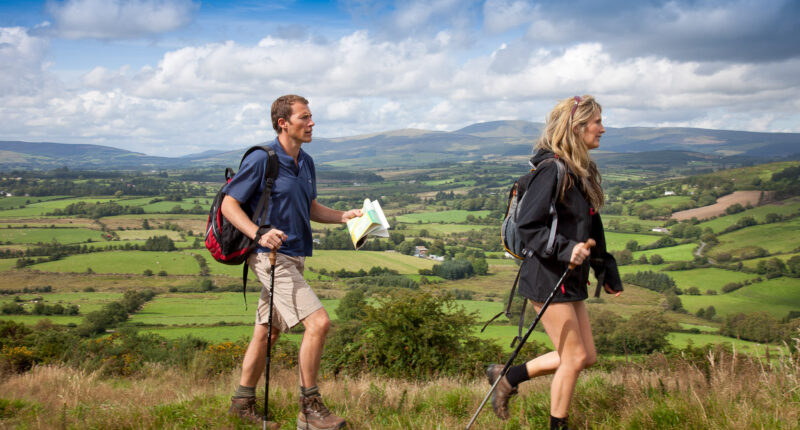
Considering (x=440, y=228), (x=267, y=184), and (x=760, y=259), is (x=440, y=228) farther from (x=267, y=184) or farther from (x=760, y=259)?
(x=267, y=184)

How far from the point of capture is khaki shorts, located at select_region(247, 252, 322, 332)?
3895mm

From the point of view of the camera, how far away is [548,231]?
3377 mm

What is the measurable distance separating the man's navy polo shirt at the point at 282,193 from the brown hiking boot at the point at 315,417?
111 centimetres

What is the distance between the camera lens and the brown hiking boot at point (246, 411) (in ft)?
13.2

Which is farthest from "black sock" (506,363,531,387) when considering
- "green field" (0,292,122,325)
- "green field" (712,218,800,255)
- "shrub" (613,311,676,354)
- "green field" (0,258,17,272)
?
"green field" (712,218,800,255)

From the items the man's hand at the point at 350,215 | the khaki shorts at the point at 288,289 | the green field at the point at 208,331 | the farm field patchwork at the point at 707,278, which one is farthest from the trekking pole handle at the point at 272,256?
the farm field patchwork at the point at 707,278

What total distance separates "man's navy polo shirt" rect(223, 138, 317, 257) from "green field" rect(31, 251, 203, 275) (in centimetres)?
5076

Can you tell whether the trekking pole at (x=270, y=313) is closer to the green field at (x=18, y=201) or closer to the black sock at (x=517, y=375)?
the black sock at (x=517, y=375)

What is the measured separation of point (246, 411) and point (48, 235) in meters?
71.4

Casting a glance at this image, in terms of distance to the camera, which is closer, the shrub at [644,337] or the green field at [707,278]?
the shrub at [644,337]

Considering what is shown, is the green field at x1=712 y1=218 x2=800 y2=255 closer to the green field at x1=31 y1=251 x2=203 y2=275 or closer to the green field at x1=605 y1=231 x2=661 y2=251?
the green field at x1=605 y1=231 x2=661 y2=251

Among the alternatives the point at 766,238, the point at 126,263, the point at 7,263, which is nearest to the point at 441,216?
the point at 766,238

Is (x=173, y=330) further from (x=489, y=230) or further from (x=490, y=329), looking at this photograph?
(x=489, y=230)

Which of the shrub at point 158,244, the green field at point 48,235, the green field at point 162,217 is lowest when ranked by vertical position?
the shrub at point 158,244
